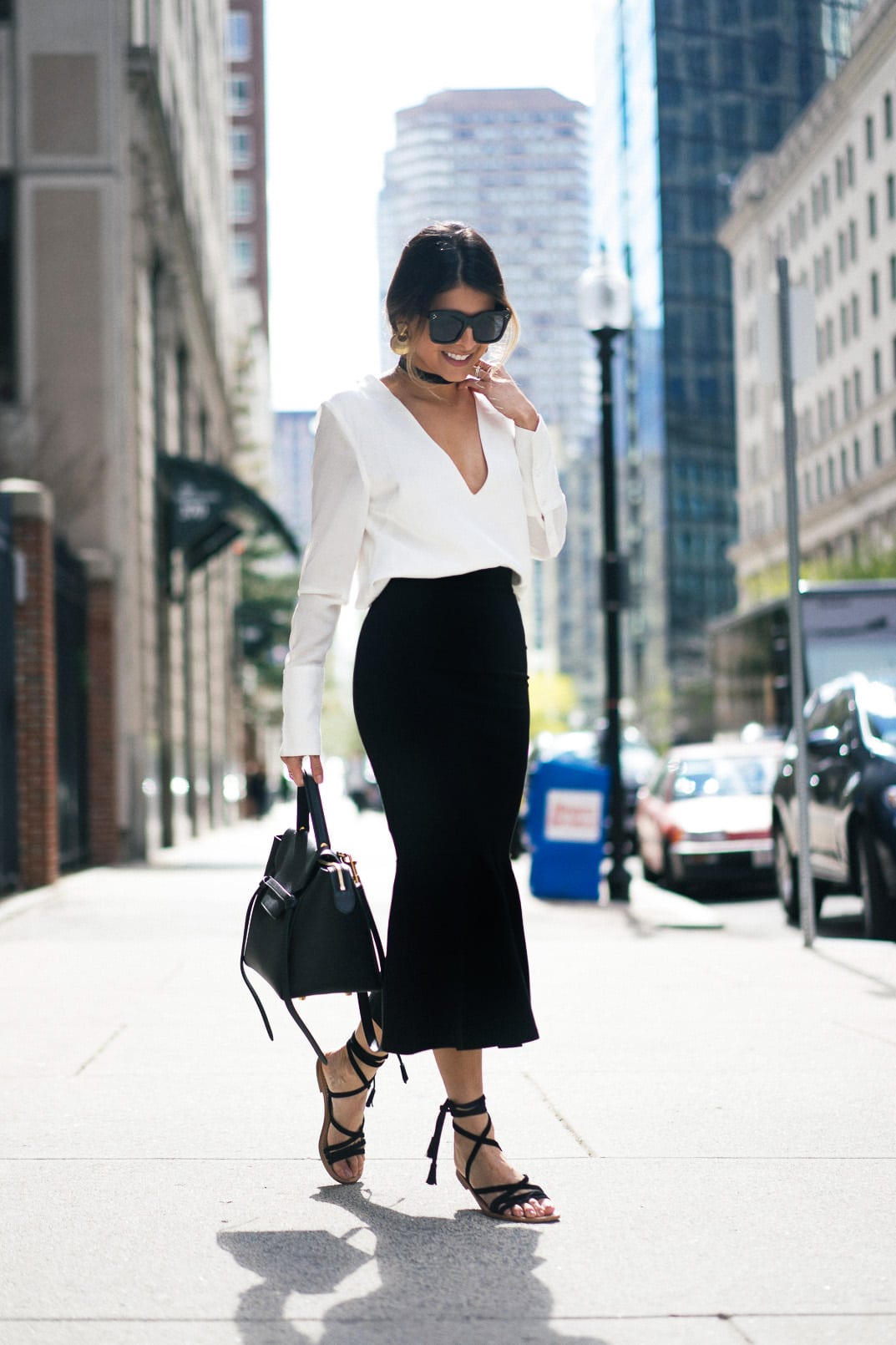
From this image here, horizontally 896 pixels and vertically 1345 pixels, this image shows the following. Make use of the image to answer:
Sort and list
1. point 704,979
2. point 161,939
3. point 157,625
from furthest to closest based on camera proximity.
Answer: point 157,625 < point 161,939 < point 704,979

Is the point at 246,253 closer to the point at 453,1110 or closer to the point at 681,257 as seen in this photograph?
the point at 681,257

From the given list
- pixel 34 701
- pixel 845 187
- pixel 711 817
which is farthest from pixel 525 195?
pixel 845 187

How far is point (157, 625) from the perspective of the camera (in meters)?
23.6

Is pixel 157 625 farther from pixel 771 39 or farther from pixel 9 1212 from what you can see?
pixel 771 39

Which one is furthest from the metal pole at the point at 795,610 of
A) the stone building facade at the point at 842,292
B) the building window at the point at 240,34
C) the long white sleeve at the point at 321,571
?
the building window at the point at 240,34

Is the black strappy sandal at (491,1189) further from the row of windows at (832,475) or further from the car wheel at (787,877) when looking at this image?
the row of windows at (832,475)

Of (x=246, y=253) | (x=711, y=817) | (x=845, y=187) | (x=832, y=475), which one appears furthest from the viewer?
(x=246, y=253)

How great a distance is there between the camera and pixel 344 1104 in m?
4.05

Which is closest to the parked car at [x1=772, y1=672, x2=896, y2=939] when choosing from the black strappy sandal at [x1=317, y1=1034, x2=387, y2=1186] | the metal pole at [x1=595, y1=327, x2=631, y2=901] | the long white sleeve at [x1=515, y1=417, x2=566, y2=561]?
the metal pole at [x1=595, y1=327, x2=631, y2=901]

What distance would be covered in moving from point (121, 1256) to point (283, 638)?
39993mm

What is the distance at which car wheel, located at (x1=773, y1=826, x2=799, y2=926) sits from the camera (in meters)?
12.0

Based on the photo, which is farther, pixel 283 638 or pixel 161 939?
pixel 283 638

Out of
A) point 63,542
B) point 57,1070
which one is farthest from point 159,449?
point 57,1070

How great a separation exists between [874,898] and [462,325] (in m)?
6.91
